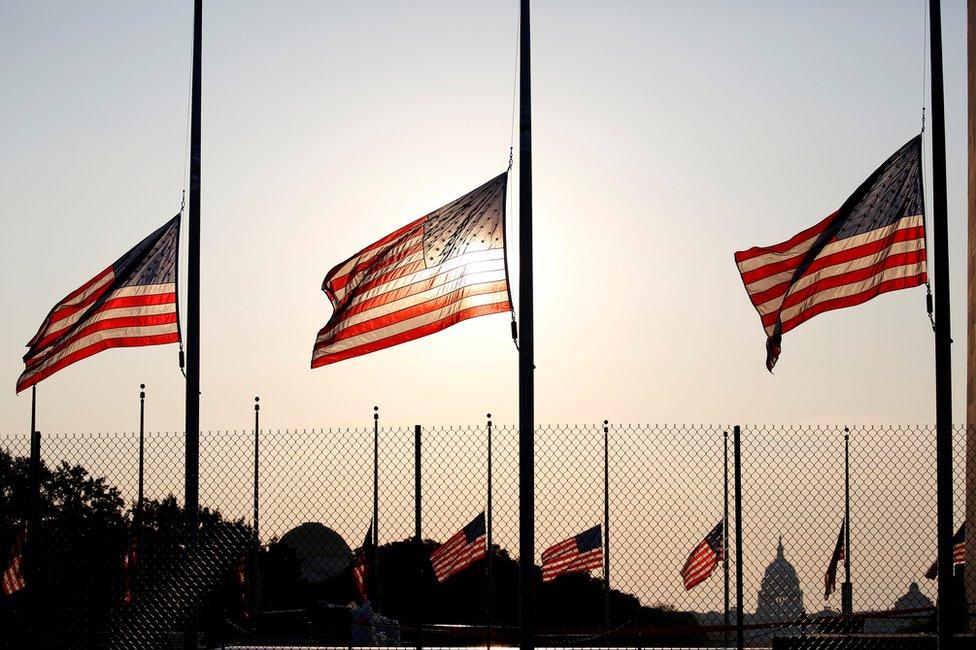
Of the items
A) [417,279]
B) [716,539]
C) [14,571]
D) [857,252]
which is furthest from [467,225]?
[716,539]

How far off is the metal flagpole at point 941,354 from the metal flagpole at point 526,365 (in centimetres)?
359

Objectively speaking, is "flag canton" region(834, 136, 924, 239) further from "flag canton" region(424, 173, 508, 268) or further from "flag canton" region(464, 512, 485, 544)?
"flag canton" region(464, 512, 485, 544)

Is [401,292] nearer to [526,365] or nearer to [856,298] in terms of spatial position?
[526,365]

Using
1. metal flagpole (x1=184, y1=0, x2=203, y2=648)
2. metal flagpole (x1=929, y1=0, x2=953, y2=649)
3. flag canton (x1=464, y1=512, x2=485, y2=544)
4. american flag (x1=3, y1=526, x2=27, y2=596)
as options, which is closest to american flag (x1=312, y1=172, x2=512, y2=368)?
metal flagpole (x1=184, y1=0, x2=203, y2=648)

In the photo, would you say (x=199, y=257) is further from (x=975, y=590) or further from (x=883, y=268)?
(x=975, y=590)

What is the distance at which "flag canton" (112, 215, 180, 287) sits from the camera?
1647cm

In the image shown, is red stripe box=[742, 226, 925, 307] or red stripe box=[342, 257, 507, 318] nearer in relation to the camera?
red stripe box=[742, 226, 925, 307]

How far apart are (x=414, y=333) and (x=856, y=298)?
427 centimetres

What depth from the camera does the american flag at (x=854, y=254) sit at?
46.5ft

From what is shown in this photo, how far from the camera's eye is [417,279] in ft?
47.8

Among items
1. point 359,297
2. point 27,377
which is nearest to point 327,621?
point 27,377

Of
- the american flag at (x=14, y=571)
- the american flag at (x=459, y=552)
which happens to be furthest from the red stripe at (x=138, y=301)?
the american flag at (x=459, y=552)

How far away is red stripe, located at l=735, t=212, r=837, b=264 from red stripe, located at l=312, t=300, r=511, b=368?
7.94 feet

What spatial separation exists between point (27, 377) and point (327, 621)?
68.7 ft
